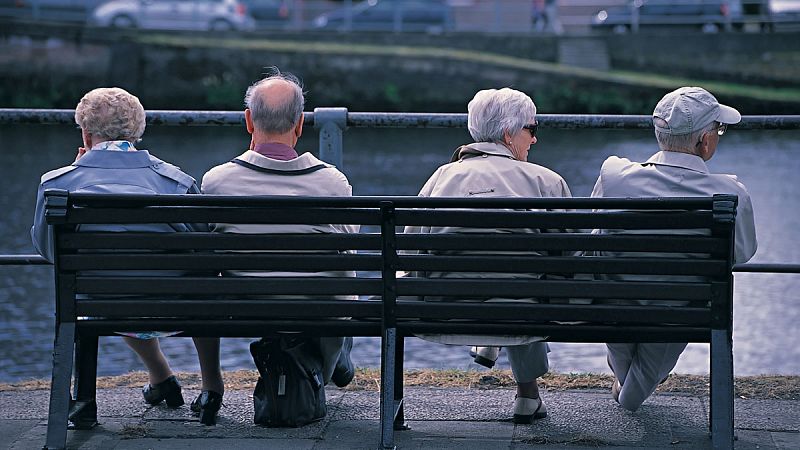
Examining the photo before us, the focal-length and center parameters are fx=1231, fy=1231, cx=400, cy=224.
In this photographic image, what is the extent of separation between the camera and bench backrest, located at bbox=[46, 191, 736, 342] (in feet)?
11.9

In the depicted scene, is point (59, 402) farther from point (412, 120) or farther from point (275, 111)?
point (412, 120)

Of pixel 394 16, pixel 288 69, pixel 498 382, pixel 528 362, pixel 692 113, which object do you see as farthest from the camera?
pixel 394 16

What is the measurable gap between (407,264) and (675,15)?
33893mm

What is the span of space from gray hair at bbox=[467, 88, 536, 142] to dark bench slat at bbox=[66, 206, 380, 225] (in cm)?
61

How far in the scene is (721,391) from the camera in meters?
3.60

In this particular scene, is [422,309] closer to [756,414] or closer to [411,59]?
[756,414]

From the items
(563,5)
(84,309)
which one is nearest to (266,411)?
(84,309)

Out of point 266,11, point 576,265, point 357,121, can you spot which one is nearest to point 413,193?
point 357,121

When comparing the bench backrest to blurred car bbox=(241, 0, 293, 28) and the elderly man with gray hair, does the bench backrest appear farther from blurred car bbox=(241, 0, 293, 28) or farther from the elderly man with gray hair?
blurred car bbox=(241, 0, 293, 28)

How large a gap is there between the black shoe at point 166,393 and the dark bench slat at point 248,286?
69 cm

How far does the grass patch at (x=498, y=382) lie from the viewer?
15.0 feet

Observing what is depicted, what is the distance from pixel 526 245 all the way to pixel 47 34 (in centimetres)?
3182

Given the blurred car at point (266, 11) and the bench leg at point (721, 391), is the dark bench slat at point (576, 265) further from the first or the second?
the blurred car at point (266, 11)

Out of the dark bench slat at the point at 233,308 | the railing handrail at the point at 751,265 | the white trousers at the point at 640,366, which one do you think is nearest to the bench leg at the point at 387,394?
the dark bench slat at the point at 233,308
